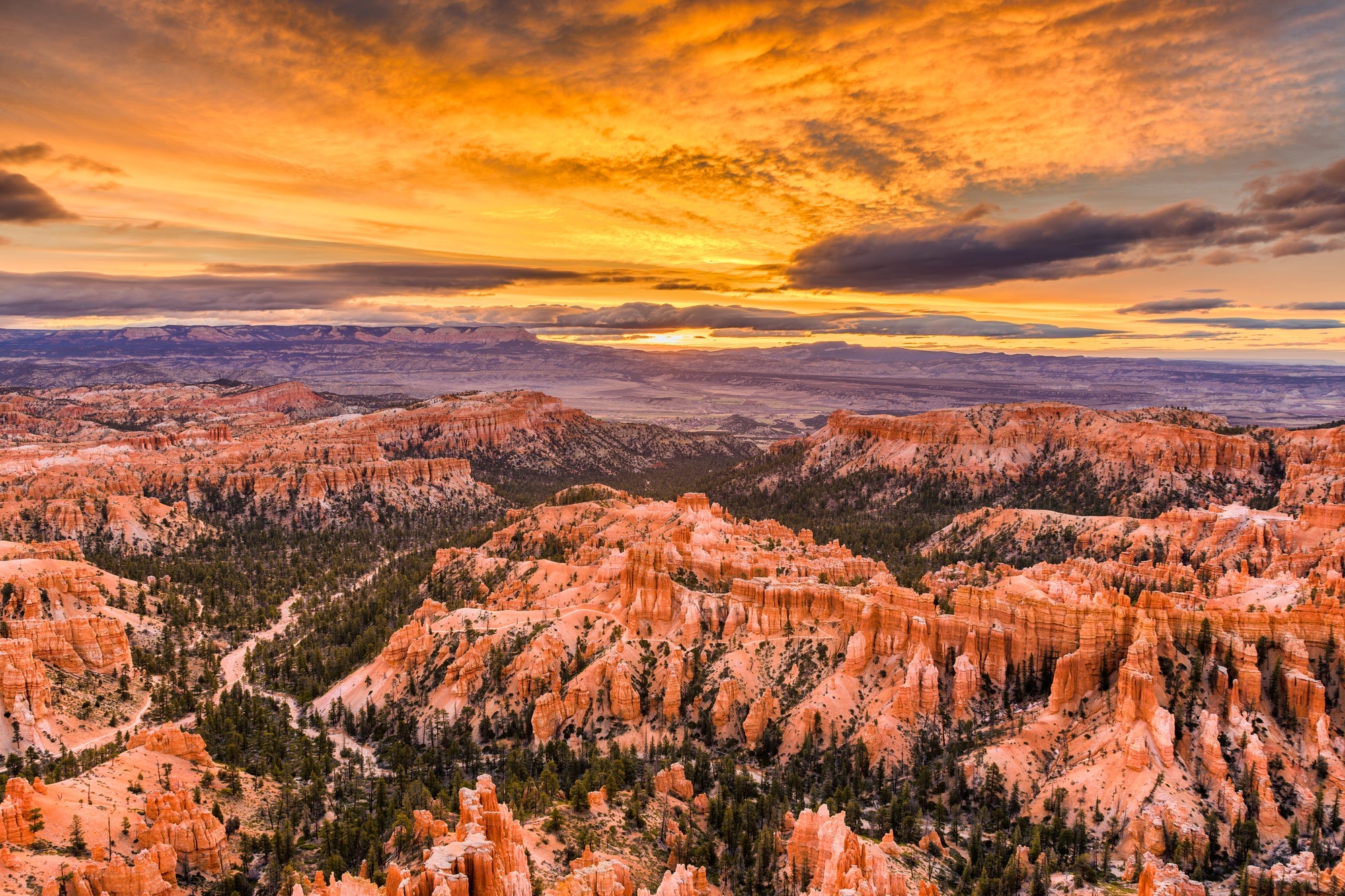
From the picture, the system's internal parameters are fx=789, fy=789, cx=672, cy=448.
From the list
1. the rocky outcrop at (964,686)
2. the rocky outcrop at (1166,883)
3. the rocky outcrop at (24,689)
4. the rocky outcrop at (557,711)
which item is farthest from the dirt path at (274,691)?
the rocky outcrop at (1166,883)

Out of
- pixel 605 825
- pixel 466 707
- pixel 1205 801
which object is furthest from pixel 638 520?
pixel 1205 801

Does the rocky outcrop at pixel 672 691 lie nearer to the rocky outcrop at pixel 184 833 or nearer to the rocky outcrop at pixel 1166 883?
the rocky outcrop at pixel 184 833

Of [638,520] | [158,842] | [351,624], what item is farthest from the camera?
[638,520]

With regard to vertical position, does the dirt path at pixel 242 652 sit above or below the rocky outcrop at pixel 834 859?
below

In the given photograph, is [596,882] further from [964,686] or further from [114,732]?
[114,732]

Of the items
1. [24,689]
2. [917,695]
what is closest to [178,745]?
[24,689]

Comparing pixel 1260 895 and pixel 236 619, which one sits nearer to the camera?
pixel 1260 895

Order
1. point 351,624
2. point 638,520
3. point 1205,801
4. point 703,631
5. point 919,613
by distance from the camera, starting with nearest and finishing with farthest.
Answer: point 1205,801, point 919,613, point 703,631, point 351,624, point 638,520

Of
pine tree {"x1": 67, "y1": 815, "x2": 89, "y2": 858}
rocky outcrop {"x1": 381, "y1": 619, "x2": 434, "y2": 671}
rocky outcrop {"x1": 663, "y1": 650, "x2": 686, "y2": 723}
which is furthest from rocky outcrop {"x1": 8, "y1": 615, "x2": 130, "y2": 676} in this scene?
rocky outcrop {"x1": 663, "y1": 650, "x2": 686, "y2": 723}

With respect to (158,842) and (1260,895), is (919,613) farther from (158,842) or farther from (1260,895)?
(158,842)
